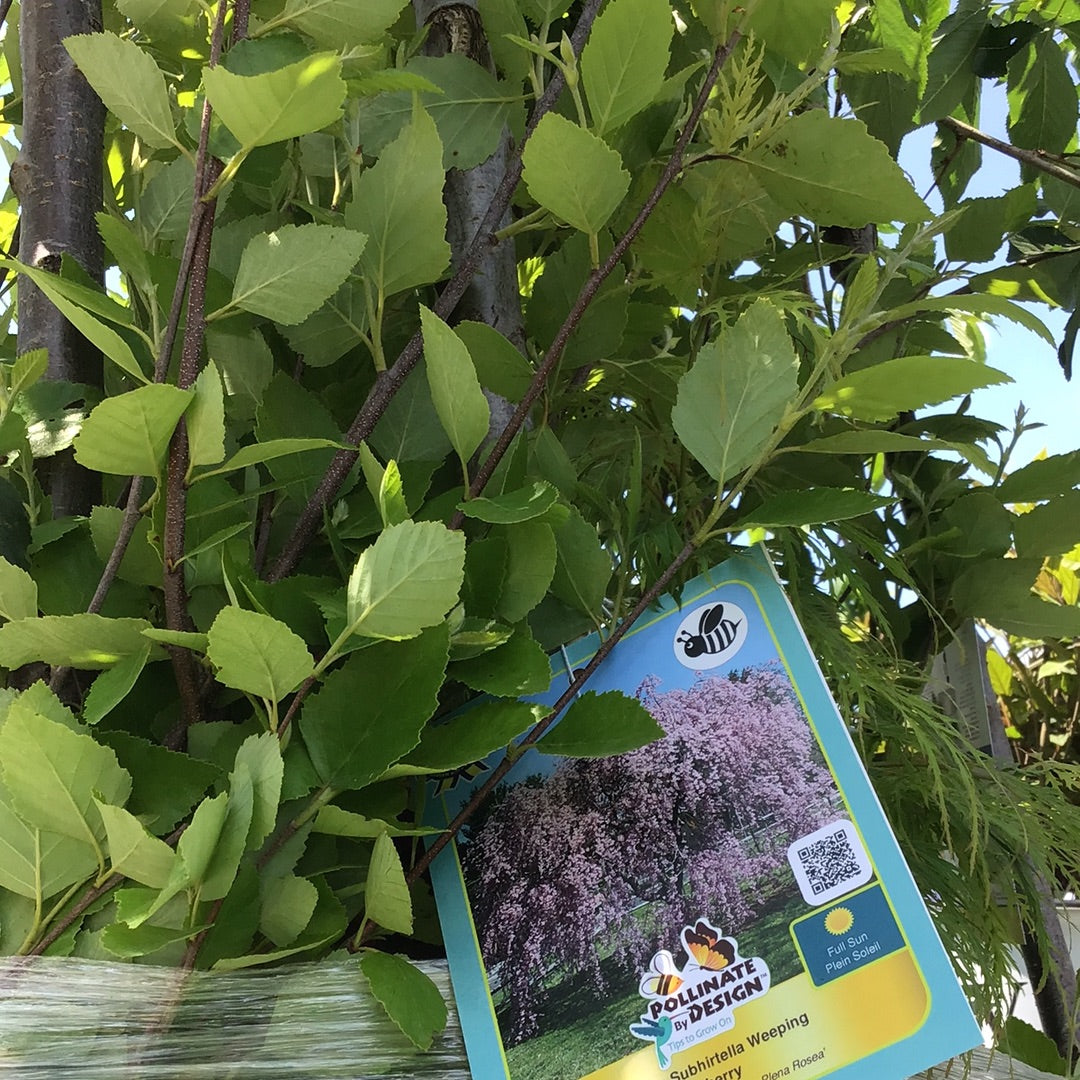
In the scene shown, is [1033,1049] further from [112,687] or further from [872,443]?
[112,687]

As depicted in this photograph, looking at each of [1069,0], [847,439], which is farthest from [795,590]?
[1069,0]

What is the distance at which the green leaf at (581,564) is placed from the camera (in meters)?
0.31

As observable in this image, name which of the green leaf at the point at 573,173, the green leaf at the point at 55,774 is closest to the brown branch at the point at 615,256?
the green leaf at the point at 573,173

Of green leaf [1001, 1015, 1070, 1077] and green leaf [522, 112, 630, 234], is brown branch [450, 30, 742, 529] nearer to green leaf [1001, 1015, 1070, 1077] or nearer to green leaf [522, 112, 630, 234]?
green leaf [522, 112, 630, 234]

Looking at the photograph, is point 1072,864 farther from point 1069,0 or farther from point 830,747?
point 1069,0

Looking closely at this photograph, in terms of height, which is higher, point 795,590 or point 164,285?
point 164,285

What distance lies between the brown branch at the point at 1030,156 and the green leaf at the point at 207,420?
0.44 metres

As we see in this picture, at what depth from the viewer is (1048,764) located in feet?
1.13

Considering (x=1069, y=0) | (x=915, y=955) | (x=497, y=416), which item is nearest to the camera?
(x=915, y=955)

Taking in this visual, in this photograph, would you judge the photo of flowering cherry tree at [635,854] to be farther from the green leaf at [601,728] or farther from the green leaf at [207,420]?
the green leaf at [207,420]

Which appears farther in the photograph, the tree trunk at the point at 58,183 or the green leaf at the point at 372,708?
the tree trunk at the point at 58,183

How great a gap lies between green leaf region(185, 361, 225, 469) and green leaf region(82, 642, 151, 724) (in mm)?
57

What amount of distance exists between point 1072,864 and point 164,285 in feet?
1.13

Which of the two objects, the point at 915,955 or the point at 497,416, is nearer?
the point at 915,955
